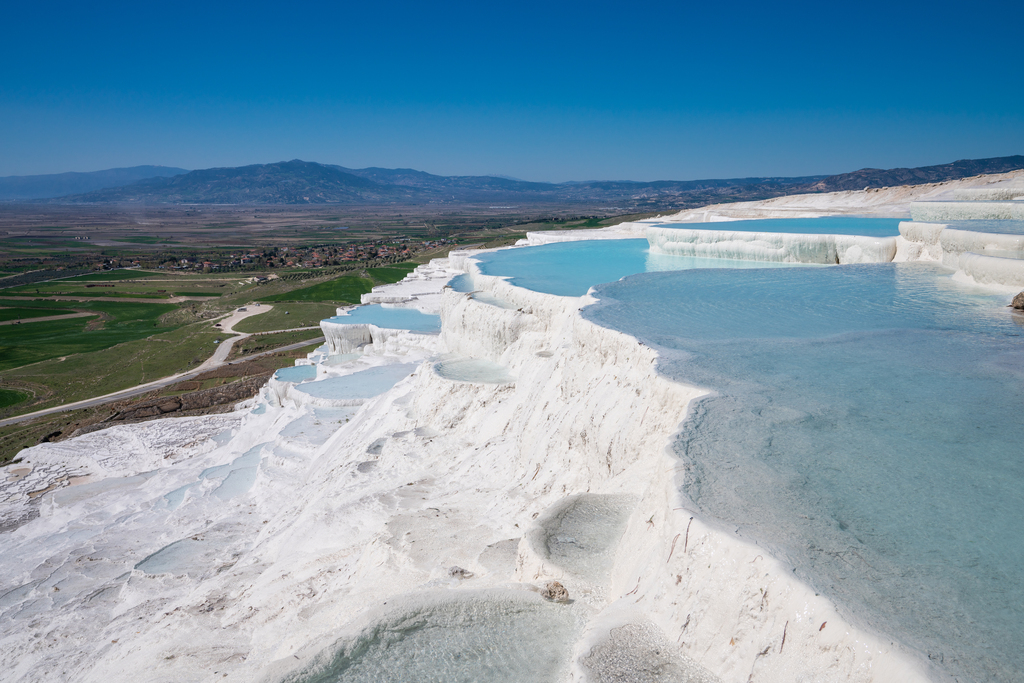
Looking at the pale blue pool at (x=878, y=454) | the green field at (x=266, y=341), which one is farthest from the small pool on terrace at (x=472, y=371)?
the green field at (x=266, y=341)

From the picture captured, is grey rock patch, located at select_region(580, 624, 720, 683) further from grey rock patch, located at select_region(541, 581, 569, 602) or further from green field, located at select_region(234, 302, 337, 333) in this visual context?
green field, located at select_region(234, 302, 337, 333)

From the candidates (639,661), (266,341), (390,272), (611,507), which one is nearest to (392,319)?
(611,507)

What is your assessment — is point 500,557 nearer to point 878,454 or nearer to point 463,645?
point 463,645

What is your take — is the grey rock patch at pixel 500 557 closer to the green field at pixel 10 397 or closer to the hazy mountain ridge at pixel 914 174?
the green field at pixel 10 397

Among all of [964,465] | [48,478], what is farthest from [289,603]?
[48,478]

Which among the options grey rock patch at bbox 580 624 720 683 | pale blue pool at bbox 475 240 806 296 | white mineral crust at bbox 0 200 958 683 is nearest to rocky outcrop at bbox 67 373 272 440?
white mineral crust at bbox 0 200 958 683

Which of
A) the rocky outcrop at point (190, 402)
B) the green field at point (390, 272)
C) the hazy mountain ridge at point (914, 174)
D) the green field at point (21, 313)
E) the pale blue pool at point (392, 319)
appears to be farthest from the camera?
the hazy mountain ridge at point (914, 174)
